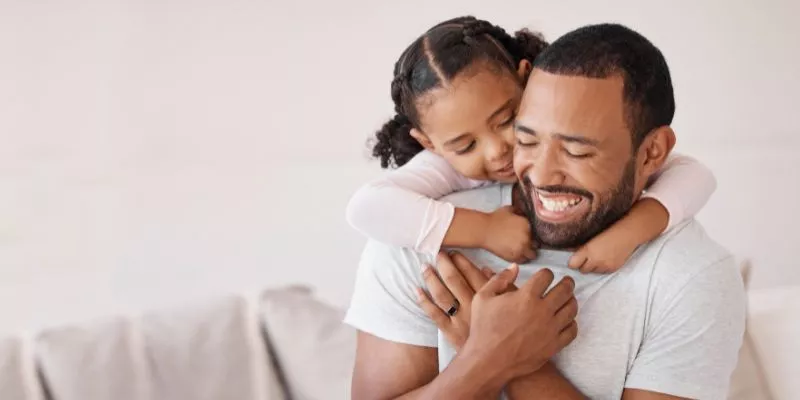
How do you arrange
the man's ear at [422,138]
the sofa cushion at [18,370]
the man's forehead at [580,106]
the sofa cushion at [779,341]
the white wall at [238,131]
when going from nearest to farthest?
the man's forehead at [580,106] → the man's ear at [422,138] → the sofa cushion at [18,370] → the sofa cushion at [779,341] → the white wall at [238,131]

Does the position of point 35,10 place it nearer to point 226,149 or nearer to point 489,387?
point 226,149

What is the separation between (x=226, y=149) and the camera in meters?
2.45

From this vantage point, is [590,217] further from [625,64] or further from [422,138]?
[422,138]

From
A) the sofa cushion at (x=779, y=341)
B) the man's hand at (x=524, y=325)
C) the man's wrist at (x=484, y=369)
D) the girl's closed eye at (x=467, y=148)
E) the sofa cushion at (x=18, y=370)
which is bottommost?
the sofa cushion at (x=779, y=341)

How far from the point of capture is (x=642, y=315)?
1268 millimetres

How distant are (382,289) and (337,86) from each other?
1190 millimetres

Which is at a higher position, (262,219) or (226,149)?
(226,149)

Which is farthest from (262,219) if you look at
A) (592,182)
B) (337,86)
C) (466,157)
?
(592,182)

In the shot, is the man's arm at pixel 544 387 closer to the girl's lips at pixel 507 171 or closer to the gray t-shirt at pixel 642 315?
the gray t-shirt at pixel 642 315

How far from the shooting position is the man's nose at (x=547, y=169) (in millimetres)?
1243

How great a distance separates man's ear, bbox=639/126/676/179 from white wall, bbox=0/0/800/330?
4.03 feet

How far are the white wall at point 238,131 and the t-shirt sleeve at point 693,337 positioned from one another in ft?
4.37

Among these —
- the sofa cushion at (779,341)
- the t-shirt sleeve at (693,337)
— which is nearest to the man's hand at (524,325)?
the t-shirt sleeve at (693,337)

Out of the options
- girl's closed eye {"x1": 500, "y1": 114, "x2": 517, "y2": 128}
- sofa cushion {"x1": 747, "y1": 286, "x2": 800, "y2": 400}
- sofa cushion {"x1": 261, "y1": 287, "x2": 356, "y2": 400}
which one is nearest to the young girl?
girl's closed eye {"x1": 500, "y1": 114, "x2": 517, "y2": 128}
